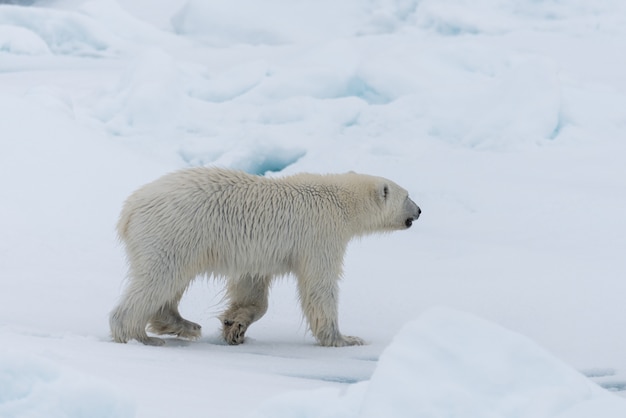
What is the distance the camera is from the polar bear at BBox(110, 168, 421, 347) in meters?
4.44

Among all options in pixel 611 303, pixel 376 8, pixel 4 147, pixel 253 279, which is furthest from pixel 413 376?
pixel 376 8

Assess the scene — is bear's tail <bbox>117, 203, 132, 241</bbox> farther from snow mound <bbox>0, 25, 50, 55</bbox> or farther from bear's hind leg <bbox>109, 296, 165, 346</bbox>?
snow mound <bbox>0, 25, 50, 55</bbox>

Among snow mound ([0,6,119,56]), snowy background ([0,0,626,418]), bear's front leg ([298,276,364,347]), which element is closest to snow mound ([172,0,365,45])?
snowy background ([0,0,626,418])

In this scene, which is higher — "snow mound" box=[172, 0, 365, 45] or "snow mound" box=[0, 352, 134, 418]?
"snow mound" box=[172, 0, 365, 45]

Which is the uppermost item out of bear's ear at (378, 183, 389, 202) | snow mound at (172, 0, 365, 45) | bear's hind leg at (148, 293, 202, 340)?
snow mound at (172, 0, 365, 45)

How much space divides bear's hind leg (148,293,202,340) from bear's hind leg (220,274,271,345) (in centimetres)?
19

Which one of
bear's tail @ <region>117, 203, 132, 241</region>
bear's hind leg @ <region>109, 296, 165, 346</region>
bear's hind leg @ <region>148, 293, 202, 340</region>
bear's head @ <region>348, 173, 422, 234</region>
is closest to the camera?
bear's hind leg @ <region>109, 296, 165, 346</region>

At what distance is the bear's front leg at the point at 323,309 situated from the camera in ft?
15.8

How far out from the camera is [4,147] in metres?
Result: 7.05

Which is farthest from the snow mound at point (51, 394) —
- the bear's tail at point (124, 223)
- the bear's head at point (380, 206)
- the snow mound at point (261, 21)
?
the snow mound at point (261, 21)

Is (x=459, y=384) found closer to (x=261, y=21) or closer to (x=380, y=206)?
(x=380, y=206)

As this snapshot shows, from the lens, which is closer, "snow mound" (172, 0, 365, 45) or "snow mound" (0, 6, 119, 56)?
"snow mound" (0, 6, 119, 56)

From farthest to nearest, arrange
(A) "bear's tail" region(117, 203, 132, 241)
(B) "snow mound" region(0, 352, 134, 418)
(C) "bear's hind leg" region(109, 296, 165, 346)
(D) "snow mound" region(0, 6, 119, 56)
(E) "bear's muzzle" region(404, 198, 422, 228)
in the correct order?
(D) "snow mound" region(0, 6, 119, 56)
(E) "bear's muzzle" region(404, 198, 422, 228)
(A) "bear's tail" region(117, 203, 132, 241)
(C) "bear's hind leg" region(109, 296, 165, 346)
(B) "snow mound" region(0, 352, 134, 418)

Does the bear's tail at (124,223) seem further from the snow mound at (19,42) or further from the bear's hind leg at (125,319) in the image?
the snow mound at (19,42)
